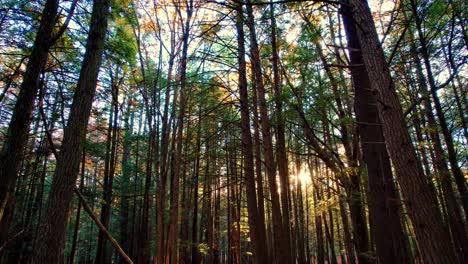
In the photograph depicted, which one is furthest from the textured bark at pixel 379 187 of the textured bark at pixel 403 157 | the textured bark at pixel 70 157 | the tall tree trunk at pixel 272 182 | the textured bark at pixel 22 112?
the textured bark at pixel 22 112

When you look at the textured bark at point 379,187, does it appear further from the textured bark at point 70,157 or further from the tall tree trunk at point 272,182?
the textured bark at point 70,157

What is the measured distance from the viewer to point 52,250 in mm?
3057

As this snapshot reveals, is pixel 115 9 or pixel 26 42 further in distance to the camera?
pixel 26 42

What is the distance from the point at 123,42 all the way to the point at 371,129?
5297mm

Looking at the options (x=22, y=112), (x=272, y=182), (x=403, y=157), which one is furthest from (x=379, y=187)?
(x=22, y=112)

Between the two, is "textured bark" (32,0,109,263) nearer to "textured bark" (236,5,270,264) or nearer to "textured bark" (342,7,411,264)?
"textured bark" (236,5,270,264)

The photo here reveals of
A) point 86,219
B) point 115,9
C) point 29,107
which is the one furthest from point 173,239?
point 86,219

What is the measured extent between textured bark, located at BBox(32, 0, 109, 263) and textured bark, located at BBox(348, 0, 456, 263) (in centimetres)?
354

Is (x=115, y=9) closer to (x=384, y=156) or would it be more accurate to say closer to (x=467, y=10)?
(x=384, y=156)

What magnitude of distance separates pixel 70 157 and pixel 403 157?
3.84 m

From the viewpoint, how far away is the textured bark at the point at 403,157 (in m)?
2.34

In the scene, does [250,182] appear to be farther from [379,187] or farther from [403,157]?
[403,157]

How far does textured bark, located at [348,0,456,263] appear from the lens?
2.34 meters

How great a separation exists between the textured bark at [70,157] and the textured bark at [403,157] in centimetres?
354
